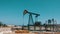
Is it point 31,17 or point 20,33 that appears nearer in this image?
point 20,33

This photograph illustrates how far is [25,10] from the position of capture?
95.1ft

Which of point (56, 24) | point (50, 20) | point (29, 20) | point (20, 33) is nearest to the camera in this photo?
point (20, 33)

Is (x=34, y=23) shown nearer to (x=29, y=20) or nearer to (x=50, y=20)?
(x=29, y=20)

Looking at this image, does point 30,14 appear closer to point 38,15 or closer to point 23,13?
point 38,15

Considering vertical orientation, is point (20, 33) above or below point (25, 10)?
below

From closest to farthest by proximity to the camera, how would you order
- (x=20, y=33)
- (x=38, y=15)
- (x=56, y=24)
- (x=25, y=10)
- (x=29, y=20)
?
1. (x=20, y=33)
2. (x=25, y=10)
3. (x=38, y=15)
4. (x=29, y=20)
5. (x=56, y=24)

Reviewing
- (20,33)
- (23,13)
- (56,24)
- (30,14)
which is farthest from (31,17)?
(20,33)

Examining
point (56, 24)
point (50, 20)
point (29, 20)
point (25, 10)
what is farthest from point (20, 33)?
point (56, 24)

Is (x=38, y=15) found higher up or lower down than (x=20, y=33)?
higher up

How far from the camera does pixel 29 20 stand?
3450 cm

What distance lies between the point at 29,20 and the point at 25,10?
19.3 ft

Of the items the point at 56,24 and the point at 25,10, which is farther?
the point at 56,24

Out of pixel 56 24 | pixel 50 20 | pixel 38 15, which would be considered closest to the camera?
pixel 38 15

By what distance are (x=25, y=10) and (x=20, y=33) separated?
64.4 ft
